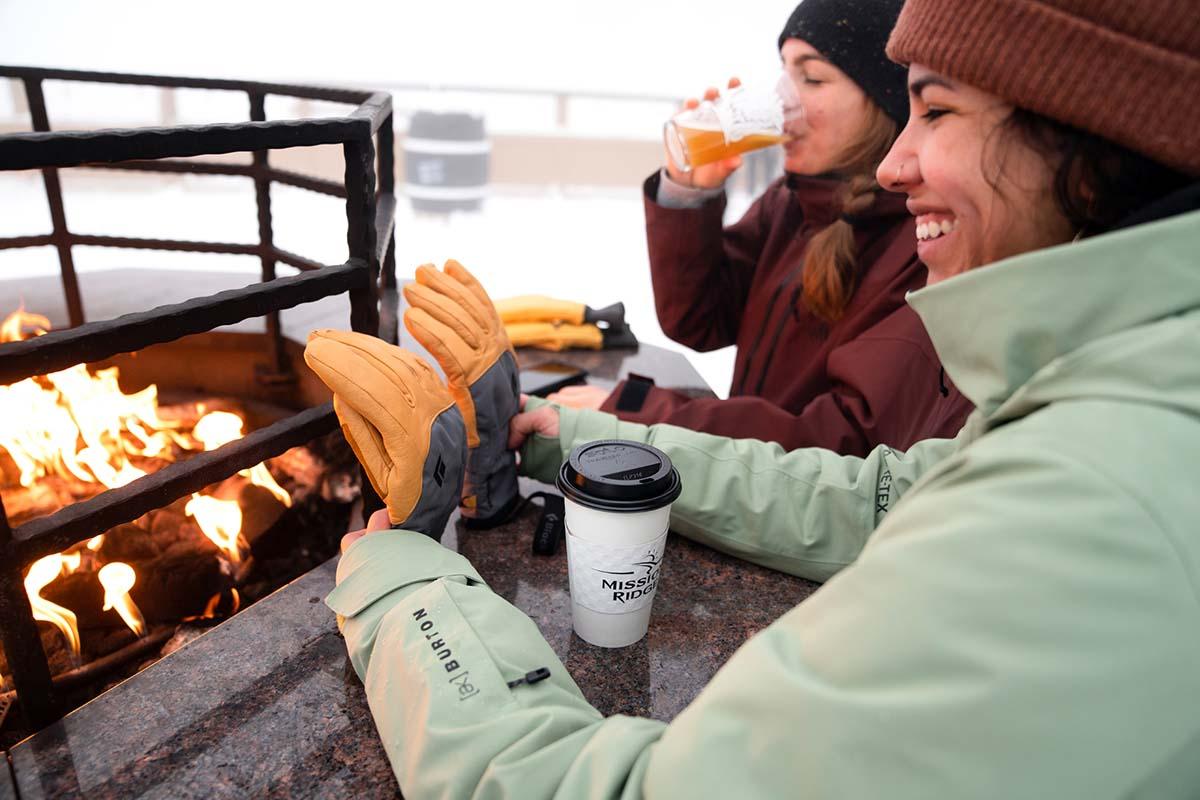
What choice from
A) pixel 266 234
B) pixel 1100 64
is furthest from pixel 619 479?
pixel 266 234

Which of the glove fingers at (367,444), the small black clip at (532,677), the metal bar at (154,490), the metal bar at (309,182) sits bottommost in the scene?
the small black clip at (532,677)

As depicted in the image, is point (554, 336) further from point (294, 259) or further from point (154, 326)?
point (154, 326)

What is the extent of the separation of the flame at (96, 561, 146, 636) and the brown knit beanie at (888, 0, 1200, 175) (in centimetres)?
145

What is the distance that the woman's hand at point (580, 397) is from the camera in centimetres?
174

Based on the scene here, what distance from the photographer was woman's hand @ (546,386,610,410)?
174 cm

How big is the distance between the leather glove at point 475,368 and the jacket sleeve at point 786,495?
0.26 metres

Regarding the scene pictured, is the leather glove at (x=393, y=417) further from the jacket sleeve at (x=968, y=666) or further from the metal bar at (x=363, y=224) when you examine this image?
the jacket sleeve at (x=968, y=666)

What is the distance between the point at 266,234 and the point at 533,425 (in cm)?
115

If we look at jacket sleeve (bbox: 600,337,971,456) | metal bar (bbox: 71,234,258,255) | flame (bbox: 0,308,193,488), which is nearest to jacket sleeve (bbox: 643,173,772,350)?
jacket sleeve (bbox: 600,337,971,456)

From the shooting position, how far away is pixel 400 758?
2.67 feet

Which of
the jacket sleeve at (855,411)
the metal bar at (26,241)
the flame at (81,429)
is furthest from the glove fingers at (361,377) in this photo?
the metal bar at (26,241)

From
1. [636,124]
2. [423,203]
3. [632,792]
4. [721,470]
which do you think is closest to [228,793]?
[632,792]

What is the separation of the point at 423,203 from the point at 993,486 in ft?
24.2

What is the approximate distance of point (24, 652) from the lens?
934 millimetres
